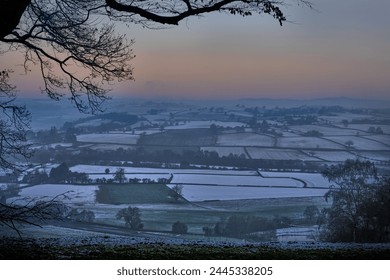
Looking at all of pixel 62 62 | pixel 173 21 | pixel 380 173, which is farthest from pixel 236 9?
pixel 380 173

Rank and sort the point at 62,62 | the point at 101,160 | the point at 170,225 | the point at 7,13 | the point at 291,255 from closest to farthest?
the point at 7,13 < the point at 291,255 < the point at 62,62 < the point at 170,225 < the point at 101,160

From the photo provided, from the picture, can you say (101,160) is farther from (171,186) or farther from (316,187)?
(316,187)

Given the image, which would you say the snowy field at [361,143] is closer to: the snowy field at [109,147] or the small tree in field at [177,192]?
the small tree in field at [177,192]

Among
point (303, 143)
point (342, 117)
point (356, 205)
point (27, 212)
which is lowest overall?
point (356, 205)

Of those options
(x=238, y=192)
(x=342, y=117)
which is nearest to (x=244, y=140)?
(x=238, y=192)

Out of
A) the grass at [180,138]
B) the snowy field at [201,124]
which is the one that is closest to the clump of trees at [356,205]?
the snowy field at [201,124]

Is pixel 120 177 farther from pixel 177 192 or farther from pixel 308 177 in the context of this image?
pixel 308 177
